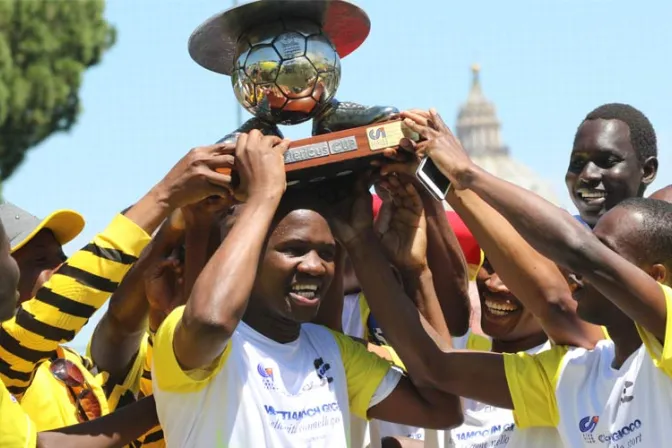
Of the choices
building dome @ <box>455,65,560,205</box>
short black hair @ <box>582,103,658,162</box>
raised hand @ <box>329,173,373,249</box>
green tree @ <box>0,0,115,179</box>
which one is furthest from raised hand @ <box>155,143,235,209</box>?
building dome @ <box>455,65,560,205</box>

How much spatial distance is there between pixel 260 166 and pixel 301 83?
40 centimetres

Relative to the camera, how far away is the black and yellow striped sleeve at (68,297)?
4863mm

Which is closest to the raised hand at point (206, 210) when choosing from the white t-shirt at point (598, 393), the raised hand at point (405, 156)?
the raised hand at point (405, 156)

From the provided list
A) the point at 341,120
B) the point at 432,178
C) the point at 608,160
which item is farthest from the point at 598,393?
the point at 608,160

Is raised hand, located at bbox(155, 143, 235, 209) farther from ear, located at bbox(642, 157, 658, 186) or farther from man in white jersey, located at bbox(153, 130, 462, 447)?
ear, located at bbox(642, 157, 658, 186)

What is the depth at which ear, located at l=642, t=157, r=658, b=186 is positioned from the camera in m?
6.44

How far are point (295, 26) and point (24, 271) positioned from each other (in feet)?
4.91

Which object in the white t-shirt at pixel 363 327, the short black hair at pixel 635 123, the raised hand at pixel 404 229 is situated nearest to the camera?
the raised hand at pixel 404 229

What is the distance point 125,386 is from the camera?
19.1 ft

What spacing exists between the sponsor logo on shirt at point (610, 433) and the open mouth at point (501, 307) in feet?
3.39

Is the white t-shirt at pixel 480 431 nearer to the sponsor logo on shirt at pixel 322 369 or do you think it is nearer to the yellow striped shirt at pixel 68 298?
the sponsor logo on shirt at pixel 322 369

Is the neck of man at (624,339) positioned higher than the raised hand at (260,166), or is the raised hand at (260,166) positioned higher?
the raised hand at (260,166)

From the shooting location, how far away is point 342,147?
490cm

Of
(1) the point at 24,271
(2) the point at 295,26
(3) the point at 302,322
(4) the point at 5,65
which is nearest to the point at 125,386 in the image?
(1) the point at 24,271
